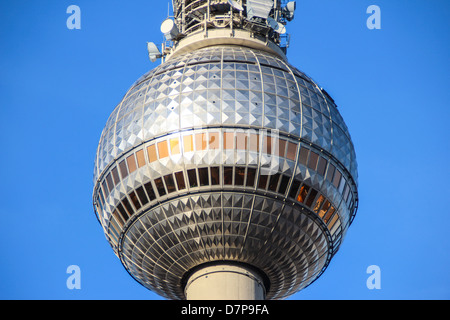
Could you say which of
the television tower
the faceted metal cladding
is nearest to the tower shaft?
the television tower

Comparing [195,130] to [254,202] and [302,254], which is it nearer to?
[254,202]

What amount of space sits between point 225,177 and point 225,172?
24 centimetres

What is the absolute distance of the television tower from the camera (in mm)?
50156

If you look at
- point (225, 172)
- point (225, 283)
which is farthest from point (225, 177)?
point (225, 283)

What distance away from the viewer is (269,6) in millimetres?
58969

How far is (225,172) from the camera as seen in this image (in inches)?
1967

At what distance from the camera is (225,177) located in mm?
50000

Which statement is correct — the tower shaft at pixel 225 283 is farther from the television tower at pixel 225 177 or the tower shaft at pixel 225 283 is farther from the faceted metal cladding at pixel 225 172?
the faceted metal cladding at pixel 225 172

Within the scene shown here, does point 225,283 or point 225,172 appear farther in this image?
point 225,283

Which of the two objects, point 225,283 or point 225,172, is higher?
point 225,172

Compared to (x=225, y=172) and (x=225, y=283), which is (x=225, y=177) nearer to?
(x=225, y=172)

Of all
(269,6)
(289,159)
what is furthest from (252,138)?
(269,6)

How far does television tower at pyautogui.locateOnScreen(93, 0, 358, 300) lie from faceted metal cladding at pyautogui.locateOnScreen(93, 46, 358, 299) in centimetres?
6

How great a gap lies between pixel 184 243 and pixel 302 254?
6.26 metres
